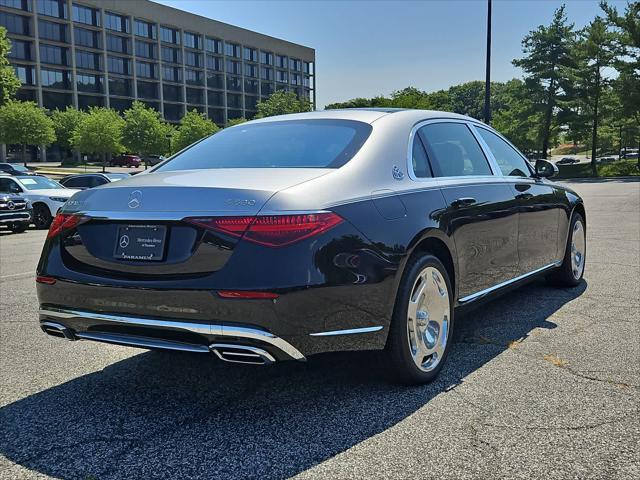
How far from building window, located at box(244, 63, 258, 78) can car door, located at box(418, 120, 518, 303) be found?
10397 cm

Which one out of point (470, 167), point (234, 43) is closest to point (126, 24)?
point (234, 43)

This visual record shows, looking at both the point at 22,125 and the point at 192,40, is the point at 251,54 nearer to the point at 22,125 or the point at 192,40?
the point at 192,40

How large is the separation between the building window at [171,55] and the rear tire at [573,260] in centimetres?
9224

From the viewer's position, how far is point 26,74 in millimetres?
75188

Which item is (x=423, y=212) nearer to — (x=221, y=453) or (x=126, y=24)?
(x=221, y=453)

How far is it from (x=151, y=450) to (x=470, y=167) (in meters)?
2.97

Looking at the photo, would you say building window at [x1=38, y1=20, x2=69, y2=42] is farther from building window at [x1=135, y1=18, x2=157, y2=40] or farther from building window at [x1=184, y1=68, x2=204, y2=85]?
building window at [x1=184, y1=68, x2=204, y2=85]

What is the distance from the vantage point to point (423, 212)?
369 cm

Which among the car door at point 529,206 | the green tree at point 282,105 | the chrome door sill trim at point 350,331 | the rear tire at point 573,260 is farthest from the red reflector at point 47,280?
the green tree at point 282,105

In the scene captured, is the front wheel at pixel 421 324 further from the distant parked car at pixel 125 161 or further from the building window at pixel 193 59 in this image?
the building window at pixel 193 59

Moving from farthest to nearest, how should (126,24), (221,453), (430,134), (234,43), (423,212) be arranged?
(234,43), (126,24), (430,134), (423,212), (221,453)

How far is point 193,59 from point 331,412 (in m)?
98.6

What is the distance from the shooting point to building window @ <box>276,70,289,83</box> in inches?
4385

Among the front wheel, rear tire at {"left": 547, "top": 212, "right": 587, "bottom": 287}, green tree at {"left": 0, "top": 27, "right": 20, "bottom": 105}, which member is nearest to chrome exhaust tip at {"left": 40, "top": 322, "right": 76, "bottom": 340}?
the front wheel
